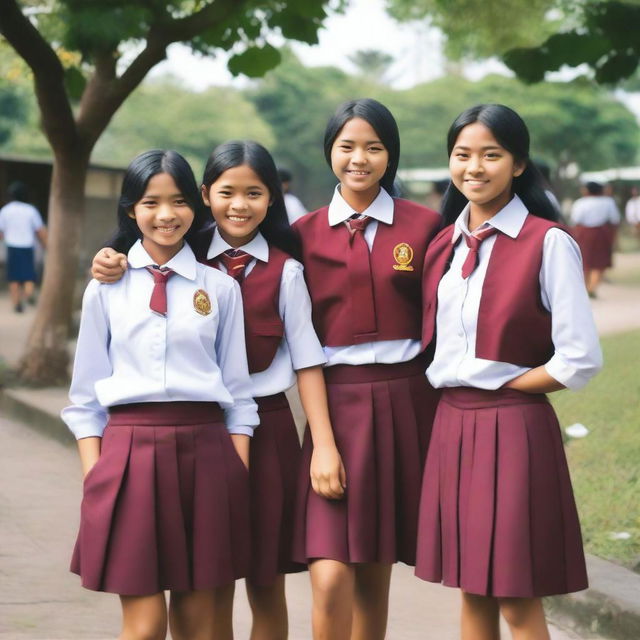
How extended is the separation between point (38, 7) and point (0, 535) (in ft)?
20.7

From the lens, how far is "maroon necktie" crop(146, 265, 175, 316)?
321 centimetres

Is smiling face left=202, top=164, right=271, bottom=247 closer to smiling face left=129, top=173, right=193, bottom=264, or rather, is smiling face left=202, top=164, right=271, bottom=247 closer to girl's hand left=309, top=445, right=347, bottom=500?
smiling face left=129, top=173, right=193, bottom=264

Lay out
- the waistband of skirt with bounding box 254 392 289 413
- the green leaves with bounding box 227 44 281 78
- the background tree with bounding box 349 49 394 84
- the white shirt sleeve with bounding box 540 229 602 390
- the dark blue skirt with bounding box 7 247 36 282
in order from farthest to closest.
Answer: the background tree with bounding box 349 49 394 84 → the dark blue skirt with bounding box 7 247 36 282 → the green leaves with bounding box 227 44 281 78 → the waistband of skirt with bounding box 254 392 289 413 → the white shirt sleeve with bounding box 540 229 602 390

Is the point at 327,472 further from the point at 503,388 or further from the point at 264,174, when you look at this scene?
the point at 264,174

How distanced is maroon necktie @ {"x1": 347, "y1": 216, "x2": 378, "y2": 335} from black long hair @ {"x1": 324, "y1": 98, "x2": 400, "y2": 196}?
28cm

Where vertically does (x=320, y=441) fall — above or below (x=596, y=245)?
below

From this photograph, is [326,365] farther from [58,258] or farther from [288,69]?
[288,69]

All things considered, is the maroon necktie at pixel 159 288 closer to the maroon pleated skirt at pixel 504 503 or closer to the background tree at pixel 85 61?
the maroon pleated skirt at pixel 504 503

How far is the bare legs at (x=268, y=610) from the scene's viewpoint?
355 cm

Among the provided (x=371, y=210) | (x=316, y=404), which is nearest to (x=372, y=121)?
(x=371, y=210)

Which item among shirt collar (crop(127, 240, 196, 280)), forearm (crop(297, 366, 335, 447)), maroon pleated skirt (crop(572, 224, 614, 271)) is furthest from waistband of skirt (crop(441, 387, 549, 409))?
maroon pleated skirt (crop(572, 224, 614, 271))

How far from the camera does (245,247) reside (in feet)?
11.3

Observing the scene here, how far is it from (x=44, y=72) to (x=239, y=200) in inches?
197

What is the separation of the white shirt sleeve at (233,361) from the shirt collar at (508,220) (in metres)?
0.65
